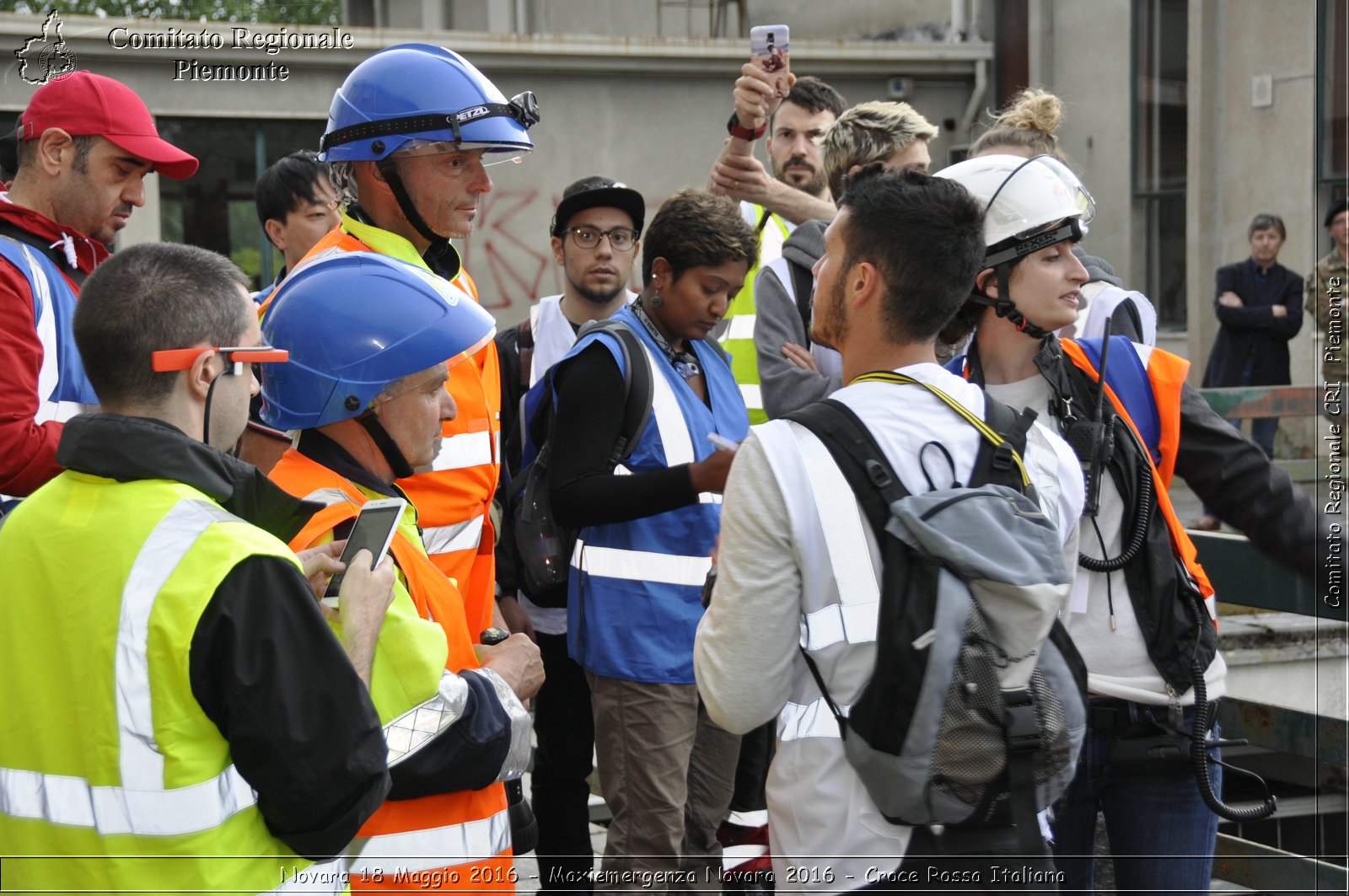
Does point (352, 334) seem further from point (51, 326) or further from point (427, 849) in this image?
point (51, 326)

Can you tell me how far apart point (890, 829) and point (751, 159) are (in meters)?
2.94

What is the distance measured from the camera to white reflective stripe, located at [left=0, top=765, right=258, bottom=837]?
1953 mm

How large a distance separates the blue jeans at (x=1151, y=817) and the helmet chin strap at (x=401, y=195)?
207 cm

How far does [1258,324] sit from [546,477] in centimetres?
943

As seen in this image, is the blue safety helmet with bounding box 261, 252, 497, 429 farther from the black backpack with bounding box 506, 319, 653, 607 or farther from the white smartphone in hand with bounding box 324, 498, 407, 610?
the black backpack with bounding box 506, 319, 653, 607

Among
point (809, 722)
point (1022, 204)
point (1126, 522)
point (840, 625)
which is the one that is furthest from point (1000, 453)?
point (1022, 204)

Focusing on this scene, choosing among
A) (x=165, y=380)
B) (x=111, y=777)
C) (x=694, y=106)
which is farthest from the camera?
(x=694, y=106)

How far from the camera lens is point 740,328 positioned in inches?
202

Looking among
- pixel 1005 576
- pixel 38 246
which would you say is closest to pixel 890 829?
pixel 1005 576

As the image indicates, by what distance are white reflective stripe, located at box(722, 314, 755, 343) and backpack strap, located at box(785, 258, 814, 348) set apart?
1.46ft

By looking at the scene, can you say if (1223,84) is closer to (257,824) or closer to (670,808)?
(670,808)

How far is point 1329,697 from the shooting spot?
283 inches

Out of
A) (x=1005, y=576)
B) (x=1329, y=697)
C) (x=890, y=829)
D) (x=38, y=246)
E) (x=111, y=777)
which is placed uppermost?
(x=38, y=246)

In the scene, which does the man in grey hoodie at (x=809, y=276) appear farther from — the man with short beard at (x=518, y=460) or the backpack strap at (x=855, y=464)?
the backpack strap at (x=855, y=464)
